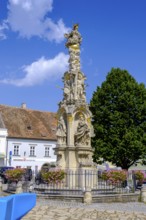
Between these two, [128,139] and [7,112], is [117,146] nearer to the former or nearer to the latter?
[128,139]

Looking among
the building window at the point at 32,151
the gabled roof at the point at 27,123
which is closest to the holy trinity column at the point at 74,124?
the gabled roof at the point at 27,123

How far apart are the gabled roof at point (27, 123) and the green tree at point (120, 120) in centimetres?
1559

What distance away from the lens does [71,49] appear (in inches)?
794

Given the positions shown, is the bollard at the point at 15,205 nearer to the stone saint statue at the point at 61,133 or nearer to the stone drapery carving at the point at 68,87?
the stone saint statue at the point at 61,133

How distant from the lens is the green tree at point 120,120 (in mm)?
30047

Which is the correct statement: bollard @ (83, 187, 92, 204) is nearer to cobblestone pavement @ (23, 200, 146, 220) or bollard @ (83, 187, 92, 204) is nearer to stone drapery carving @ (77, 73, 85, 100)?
cobblestone pavement @ (23, 200, 146, 220)

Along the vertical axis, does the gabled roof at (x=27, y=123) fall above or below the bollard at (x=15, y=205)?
above

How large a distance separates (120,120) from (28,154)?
60.8ft

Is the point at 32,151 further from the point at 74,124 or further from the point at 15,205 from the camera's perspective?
the point at 15,205

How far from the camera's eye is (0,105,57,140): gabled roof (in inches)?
1777

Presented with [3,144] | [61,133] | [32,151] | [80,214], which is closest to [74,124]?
[61,133]

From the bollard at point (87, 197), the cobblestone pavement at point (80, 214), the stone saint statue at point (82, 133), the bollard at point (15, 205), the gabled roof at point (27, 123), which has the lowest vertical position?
the cobblestone pavement at point (80, 214)

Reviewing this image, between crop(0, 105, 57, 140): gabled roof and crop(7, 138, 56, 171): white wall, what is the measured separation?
713mm

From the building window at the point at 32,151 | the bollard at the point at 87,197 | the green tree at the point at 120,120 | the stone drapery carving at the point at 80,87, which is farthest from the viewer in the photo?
the building window at the point at 32,151
